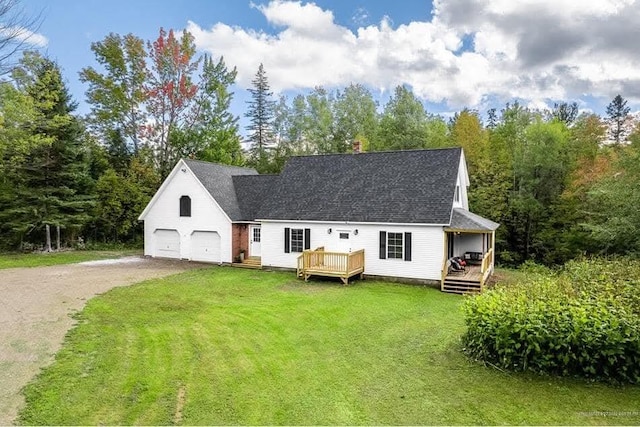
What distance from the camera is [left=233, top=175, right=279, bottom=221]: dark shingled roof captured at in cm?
2161

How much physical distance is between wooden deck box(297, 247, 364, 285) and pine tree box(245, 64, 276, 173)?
25.3m

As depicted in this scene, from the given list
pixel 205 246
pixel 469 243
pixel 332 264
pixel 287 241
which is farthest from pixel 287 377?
pixel 205 246

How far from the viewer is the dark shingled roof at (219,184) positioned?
829 inches

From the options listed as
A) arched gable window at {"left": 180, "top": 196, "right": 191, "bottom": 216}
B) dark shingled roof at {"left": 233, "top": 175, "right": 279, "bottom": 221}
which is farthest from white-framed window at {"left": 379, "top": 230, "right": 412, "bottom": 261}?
arched gable window at {"left": 180, "top": 196, "right": 191, "bottom": 216}

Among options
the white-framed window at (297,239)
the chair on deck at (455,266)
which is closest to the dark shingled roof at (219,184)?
the white-framed window at (297,239)

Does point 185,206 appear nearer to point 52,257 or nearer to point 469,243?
point 52,257

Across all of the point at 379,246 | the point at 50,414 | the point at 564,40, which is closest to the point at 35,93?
the point at 379,246

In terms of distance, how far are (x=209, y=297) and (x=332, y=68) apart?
86.4ft

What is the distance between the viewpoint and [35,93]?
22453mm

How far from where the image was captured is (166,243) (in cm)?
2252

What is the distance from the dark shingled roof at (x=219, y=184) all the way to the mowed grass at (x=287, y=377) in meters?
9.79

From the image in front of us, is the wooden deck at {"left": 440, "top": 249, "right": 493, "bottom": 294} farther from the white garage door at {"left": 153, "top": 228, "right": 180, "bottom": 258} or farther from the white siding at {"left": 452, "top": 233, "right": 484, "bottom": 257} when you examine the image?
the white garage door at {"left": 153, "top": 228, "right": 180, "bottom": 258}

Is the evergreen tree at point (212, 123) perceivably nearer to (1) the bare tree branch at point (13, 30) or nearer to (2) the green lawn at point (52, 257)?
(2) the green lawn at point (52, 257)

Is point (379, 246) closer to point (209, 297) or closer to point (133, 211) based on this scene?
point (209, 297)
